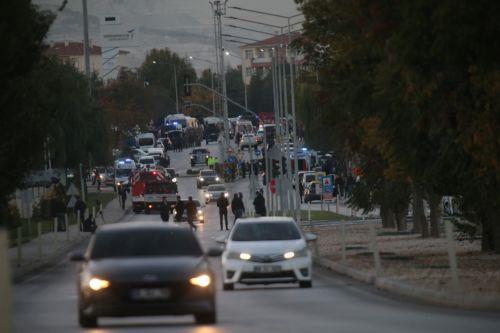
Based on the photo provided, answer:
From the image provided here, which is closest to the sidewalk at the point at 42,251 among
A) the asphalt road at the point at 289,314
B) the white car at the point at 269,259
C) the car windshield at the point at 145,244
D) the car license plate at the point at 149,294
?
the asphalt road at the point at 289,314

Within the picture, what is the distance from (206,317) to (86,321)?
1597 mm

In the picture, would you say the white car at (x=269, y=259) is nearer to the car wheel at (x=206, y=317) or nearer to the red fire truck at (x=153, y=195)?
the car wheel at (x=206, y=317)

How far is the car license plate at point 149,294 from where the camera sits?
18922 millimetres

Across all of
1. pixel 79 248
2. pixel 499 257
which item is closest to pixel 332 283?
pixel 499 257

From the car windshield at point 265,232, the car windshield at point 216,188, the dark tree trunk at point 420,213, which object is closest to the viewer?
the car windshield at point 265,232

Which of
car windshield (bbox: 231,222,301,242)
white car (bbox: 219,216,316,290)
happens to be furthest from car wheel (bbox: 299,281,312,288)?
car windshield (bbox: 231,222,301,242)

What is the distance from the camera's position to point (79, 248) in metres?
57.7

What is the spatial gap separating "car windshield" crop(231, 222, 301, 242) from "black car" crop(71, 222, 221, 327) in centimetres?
1107

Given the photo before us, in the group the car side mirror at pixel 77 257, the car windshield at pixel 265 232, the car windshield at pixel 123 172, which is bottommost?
the car side mirror at pixel 77 257

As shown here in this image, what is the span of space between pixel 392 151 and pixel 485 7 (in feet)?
33.9

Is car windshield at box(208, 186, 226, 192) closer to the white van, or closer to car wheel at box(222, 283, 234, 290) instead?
the white van

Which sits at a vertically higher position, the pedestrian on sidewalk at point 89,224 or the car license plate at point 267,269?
the pedestrian on sidewalk at point 89,224

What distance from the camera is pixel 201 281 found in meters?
19.2

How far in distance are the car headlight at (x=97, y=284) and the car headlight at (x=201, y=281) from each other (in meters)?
1.10
